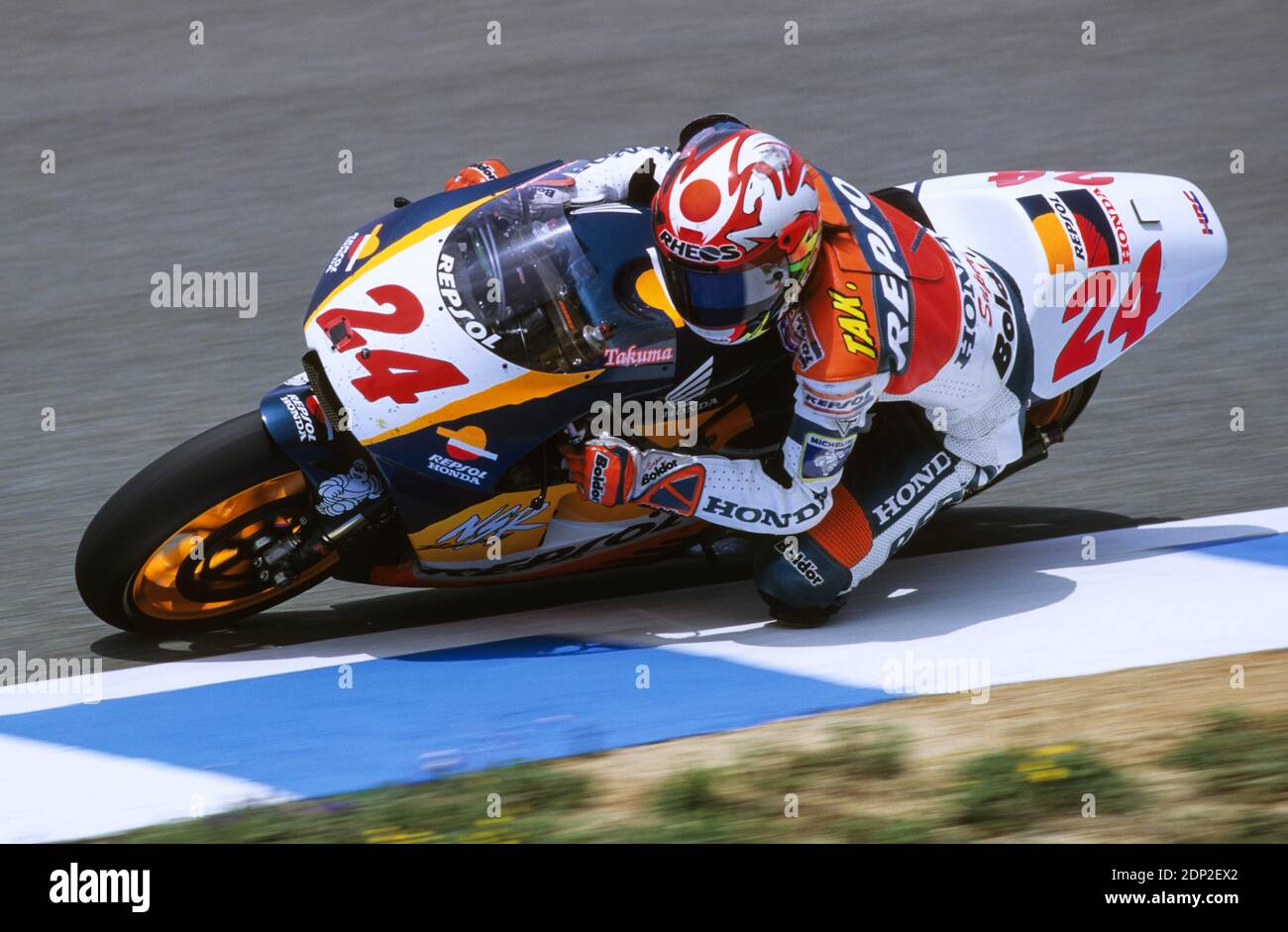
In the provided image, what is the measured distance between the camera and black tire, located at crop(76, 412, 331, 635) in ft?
15.8

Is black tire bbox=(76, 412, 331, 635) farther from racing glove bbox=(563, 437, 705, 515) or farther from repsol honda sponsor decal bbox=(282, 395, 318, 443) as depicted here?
racing glove bbox=(563, 437, 705, 515)

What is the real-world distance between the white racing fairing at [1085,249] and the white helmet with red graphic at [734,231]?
1.18 meters

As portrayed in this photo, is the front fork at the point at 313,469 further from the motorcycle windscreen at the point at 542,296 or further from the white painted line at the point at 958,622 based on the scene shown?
the motorcycle windscreen at the point at 542,296

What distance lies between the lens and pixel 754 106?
9914 mm

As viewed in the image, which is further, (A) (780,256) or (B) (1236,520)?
(B) (1236,520)

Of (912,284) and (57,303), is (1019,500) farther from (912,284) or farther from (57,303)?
(57,303)

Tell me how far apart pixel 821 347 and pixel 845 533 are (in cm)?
70

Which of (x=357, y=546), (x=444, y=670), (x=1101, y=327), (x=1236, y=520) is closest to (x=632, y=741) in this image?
(x=444, y=670)

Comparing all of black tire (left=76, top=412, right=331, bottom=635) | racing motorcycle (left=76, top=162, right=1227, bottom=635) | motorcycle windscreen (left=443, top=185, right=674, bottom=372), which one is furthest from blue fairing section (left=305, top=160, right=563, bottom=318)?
black tire (left=76, top=412, right=331, bottom=635)

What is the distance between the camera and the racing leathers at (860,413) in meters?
4.76

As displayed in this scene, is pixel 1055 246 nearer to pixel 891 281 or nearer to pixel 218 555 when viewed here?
pixel 891 281
